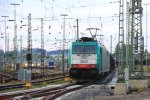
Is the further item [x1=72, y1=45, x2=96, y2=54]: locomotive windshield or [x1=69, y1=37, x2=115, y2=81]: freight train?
[x1=72, y1=45, x2=96, y2=54]: locomotive windshield

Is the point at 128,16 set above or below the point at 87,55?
above

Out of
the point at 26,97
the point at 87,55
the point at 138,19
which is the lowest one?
the point at 26,97

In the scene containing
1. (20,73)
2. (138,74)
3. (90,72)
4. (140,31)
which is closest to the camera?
(20,73)

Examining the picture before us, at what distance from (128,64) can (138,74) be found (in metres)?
1.51

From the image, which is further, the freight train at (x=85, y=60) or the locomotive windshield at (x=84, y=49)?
the locomotive windshield at (x=84, y=49)

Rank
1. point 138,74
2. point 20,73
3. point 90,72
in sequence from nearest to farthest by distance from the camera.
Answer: point 20,73
point 138,74
point 90,72

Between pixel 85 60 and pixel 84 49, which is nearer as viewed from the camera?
pixel 85 60

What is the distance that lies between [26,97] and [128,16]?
42.7 feet

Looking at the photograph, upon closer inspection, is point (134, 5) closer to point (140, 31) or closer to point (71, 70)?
point (140, 31)

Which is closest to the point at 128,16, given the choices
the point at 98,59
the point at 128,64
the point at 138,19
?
the point at 138,19

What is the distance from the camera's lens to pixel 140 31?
105ft

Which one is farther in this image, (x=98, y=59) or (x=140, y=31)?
(x=98, y=59)

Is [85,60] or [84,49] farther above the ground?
[84,49]

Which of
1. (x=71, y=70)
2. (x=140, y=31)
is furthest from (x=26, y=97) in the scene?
(x=71, y=70)
